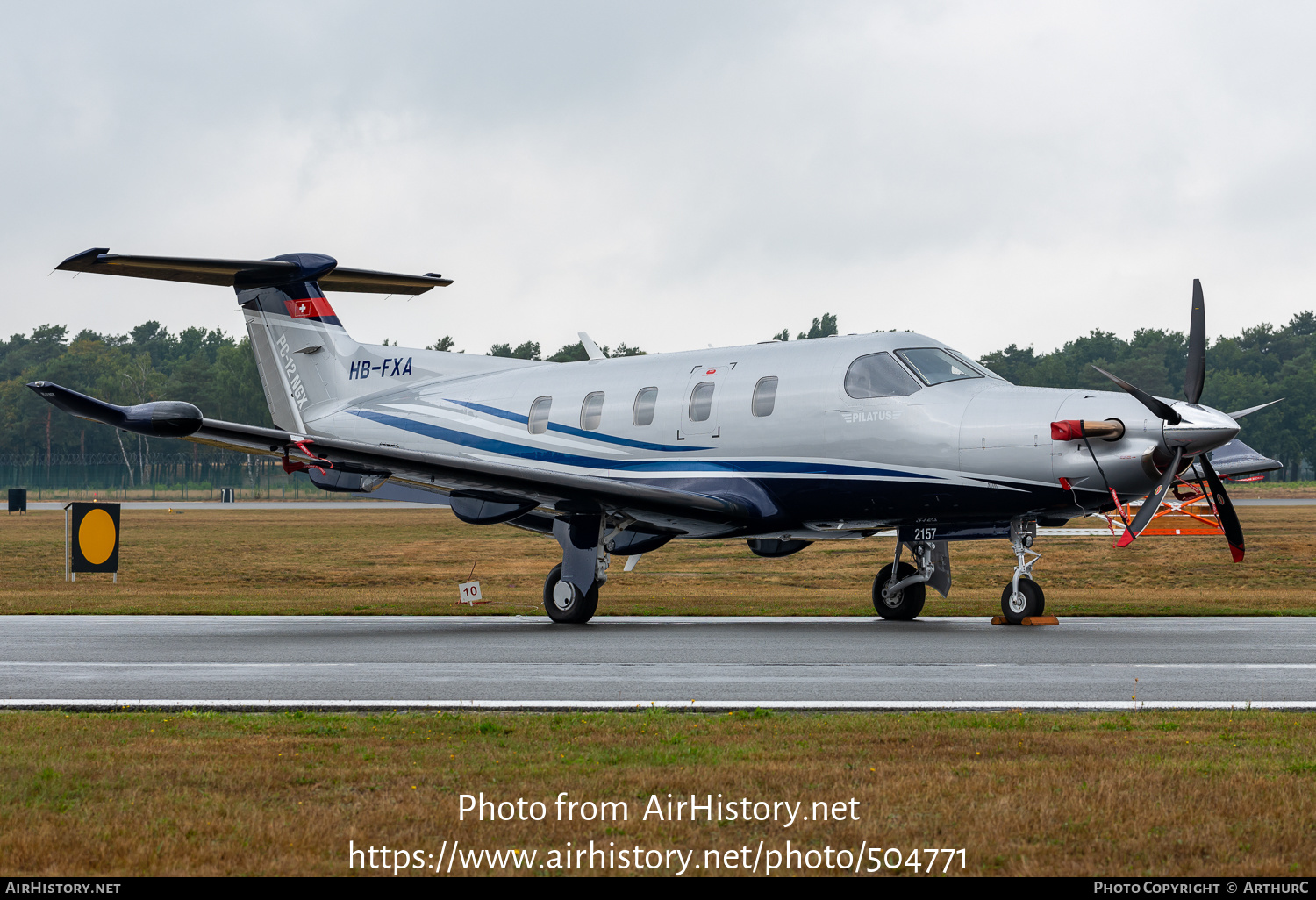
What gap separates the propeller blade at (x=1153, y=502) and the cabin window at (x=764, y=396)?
516 centimetres

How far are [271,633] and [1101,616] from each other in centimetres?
1228

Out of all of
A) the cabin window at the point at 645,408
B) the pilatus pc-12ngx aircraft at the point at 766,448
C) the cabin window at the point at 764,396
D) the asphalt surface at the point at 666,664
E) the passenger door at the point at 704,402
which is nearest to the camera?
the asphalt surface at the point at 666,664

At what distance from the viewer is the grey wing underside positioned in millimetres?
16875

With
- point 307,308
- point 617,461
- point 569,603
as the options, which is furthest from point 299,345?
point 569,603

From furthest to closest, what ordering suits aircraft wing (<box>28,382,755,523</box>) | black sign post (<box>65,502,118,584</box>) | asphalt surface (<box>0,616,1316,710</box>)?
black sign post (<box>65,502,118,584</box>), aircraft wing (<box>28,382,755,523</box>), asphalt surface (<box>0,616,1316,710</box>)

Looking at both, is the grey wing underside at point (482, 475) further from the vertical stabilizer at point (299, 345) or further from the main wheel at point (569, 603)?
the vertical stabilizer at point (299, 345)

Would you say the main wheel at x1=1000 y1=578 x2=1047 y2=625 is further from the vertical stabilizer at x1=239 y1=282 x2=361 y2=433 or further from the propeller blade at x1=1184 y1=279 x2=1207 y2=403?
the vertical stabilizer at x1=239 y1=282 x2=361 y2=433

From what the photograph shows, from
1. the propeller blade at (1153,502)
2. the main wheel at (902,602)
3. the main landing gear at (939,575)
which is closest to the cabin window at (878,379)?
the main landing gear at (939,575)

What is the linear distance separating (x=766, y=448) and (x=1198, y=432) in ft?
18.6

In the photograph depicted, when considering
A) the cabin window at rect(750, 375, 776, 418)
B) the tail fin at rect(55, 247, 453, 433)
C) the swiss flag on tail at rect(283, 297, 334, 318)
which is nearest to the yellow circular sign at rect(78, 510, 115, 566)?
the tail fin at rect(55, 247, 453, 433)

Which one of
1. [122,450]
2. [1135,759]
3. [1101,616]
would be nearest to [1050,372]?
[122,450]

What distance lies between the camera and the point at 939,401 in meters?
17.0

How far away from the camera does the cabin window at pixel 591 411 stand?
20062 millimetres

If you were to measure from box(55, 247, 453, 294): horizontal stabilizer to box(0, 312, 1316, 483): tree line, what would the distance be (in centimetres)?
7874
